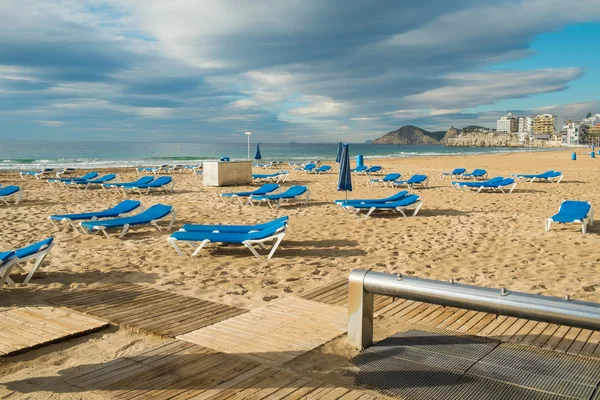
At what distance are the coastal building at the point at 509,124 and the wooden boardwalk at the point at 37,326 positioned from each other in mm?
194105

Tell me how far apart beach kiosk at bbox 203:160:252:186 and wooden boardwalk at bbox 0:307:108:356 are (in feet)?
38.4

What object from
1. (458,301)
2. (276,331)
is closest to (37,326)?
(276,331)

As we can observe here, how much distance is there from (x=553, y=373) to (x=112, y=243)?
6207 millimetres

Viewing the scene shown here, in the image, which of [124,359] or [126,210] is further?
[126,210]

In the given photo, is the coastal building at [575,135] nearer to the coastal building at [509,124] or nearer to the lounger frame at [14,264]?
the coastal building at [509,124]

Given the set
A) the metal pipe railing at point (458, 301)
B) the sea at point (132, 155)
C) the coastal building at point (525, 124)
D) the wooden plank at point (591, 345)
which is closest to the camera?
the metal pipe railing at point (458, 301)

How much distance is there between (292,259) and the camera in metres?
6.25

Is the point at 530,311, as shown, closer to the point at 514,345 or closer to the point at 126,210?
the point at 514,345

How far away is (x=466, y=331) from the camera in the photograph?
11.8 feet

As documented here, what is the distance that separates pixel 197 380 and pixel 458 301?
5.27ft

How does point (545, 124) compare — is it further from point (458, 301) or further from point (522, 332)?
point (458, 301)

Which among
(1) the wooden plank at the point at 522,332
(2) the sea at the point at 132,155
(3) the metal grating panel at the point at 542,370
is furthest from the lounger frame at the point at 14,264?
(2) the sea at the point at 132,155

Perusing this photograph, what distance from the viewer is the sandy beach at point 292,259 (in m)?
3.46

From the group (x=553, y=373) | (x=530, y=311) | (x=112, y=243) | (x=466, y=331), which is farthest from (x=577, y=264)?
(x=112, y=243)
